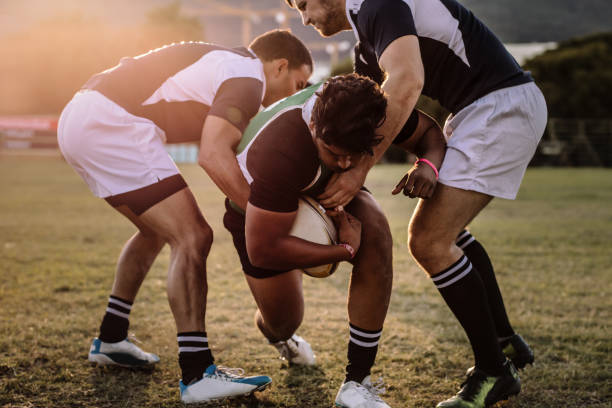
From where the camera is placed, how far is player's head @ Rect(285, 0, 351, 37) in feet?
9.86

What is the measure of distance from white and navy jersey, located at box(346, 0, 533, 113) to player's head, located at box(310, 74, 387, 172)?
38 centimetres

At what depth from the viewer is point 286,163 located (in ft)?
8.65

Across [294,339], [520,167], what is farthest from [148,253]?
[520,167]

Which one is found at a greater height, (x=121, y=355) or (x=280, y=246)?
(x=280, y=246)

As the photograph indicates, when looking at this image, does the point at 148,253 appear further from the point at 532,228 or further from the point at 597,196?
the point at 597,196

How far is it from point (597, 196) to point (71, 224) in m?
12.0

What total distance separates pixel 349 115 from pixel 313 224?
0.65 m

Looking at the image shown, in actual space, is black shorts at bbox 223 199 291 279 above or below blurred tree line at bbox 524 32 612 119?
above

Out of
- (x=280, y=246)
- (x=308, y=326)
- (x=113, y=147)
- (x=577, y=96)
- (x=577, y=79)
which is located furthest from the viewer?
(x=577, y=79)

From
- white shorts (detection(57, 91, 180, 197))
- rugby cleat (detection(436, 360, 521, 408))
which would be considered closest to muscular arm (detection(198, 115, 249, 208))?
white shorts (detection(57, 91, 180, 197))

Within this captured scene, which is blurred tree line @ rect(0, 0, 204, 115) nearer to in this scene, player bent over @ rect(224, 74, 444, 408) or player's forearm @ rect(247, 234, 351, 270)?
player bent over @ rect(224, 74, 444, 408)

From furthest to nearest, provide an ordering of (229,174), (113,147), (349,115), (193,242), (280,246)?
(113,147), (193,242), (229,174), (280,246), (349,115)

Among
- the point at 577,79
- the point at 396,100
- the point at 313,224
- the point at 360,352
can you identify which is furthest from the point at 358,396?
the point at 577,79

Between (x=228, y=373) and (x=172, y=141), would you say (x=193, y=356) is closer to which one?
(x=228, y=373)
